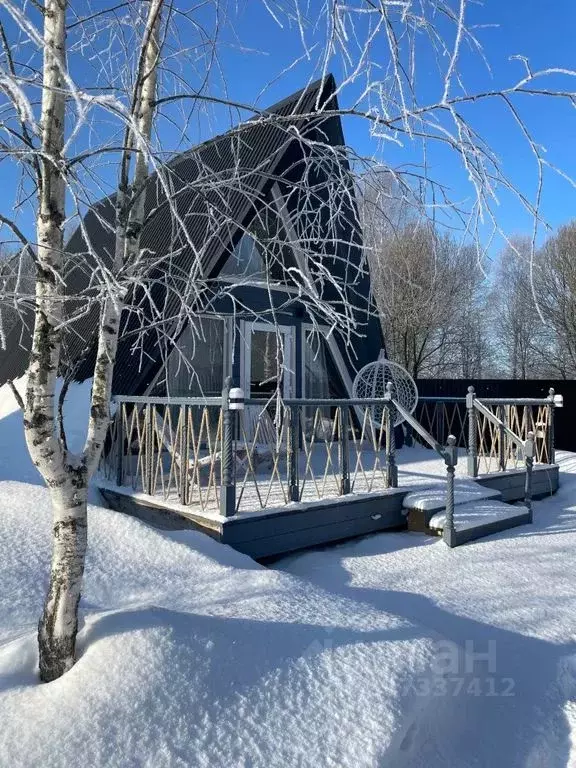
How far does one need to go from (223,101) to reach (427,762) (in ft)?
9.39

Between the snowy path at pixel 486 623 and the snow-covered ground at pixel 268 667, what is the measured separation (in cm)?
1

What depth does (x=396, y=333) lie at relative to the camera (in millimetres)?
20531

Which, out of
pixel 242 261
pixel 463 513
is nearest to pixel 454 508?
pixel 463 513

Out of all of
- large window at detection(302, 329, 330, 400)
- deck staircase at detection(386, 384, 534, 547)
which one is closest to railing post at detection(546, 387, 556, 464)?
deck staircase at detection(386, 384, 534, 547)

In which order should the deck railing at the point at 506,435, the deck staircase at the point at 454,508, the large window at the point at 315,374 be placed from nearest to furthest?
the deck staircase at the point at 454,508 → the deck railing at the point at 506,435 → the large window at the point at 315,374

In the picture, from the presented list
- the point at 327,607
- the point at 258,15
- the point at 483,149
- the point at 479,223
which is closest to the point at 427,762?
the point at 327,607

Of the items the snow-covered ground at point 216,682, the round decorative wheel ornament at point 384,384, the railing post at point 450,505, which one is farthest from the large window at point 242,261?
the snow-covered ground at point 216,682

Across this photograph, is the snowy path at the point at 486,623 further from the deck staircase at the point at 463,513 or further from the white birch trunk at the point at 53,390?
the white birch trunk at the point at 53,390

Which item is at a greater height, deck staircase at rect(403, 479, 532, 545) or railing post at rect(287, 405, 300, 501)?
railing post at rect(287, 405, 300, 501)

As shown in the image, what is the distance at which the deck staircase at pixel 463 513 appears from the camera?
18.5 ft

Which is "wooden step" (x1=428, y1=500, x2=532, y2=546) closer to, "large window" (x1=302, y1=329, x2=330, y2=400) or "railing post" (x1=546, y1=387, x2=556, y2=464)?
"railing post" (x1=546, y1=387, x2=556, y2=464)

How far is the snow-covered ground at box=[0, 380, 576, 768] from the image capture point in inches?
77.8

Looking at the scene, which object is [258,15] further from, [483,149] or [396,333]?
[396,333]

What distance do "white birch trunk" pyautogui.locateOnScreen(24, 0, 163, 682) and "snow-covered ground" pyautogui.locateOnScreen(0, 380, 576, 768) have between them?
0.58ft
